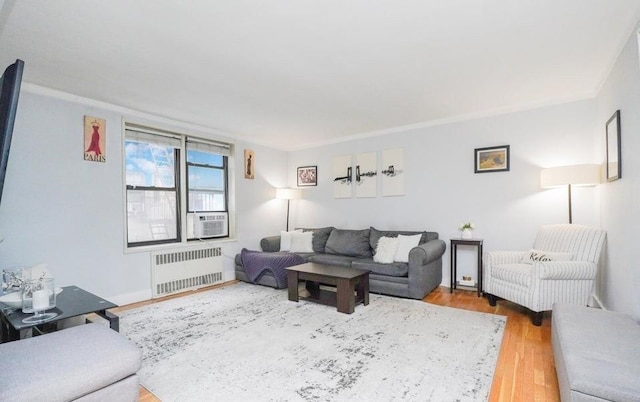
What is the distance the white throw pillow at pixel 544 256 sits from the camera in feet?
10.2

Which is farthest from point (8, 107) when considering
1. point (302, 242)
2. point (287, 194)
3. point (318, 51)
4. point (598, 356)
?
point (287, 194)

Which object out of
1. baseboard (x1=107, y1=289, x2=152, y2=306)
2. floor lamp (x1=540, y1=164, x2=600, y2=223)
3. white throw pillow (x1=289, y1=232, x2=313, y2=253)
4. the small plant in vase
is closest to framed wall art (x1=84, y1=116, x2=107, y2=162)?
baseboard (x1=107, y1=289, x2=152, y2=306)

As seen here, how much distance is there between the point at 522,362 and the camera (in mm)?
2248

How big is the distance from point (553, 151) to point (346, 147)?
9.63 feet

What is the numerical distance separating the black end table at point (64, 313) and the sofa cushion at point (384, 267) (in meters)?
2.72

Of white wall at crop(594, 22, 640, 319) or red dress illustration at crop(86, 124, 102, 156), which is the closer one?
white wall at crop(594, 22, 640, 319)

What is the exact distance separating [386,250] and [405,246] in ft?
0.83

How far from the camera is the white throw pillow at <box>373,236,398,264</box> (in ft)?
13.4

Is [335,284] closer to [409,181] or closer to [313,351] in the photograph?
[313,351]

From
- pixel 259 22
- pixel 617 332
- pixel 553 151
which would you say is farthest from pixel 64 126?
pixel 553 151

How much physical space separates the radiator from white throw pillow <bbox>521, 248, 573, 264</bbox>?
4063 millimetres

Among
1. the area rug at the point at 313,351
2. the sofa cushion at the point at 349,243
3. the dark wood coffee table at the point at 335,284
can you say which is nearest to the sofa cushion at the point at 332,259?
the sofa cushion at the point at 349,243

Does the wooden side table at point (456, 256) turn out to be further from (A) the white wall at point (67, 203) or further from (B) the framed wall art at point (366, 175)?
(A) the white wall at point (67, 203)

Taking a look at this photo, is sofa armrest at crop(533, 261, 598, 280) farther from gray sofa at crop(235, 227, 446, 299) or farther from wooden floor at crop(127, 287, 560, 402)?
gray sofa at crop(235, 227, 446, 299)
